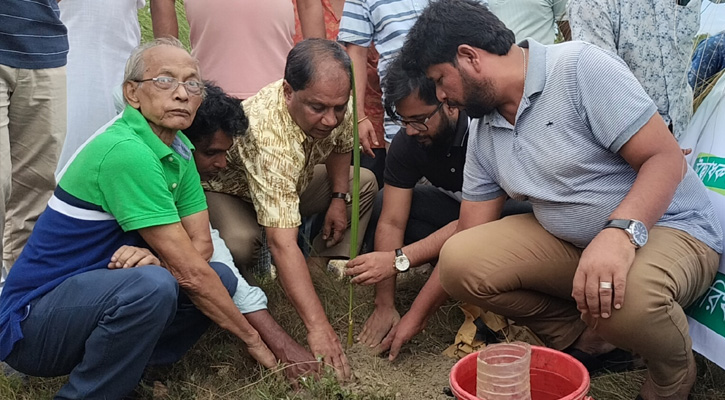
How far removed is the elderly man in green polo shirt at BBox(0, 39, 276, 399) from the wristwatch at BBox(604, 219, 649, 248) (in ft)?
4.43

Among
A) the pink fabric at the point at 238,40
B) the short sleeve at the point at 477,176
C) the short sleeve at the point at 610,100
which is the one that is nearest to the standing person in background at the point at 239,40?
the pink fabric at the point at 238,40

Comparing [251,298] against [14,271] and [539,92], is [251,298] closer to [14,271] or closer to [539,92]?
[14,271]

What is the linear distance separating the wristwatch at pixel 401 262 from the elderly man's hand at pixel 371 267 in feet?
0.05

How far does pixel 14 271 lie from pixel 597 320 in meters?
1.88

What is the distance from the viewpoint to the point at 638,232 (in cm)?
224

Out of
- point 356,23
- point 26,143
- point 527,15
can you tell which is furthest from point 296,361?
point 527,15

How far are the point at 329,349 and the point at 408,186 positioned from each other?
33.5 inches

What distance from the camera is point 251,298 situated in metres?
2.93

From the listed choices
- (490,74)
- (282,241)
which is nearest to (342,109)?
(282,241)

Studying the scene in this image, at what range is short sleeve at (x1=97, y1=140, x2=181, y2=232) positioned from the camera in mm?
2445

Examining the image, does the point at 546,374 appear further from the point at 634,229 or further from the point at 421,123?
the point at 421,123

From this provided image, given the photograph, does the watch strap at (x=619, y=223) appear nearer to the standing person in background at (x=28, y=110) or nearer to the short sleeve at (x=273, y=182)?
the short sleeve at (x=273, y=182)

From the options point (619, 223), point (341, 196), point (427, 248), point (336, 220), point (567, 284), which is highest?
point (619, 223)

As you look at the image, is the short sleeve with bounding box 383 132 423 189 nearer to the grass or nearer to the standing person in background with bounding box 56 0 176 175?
the grass
